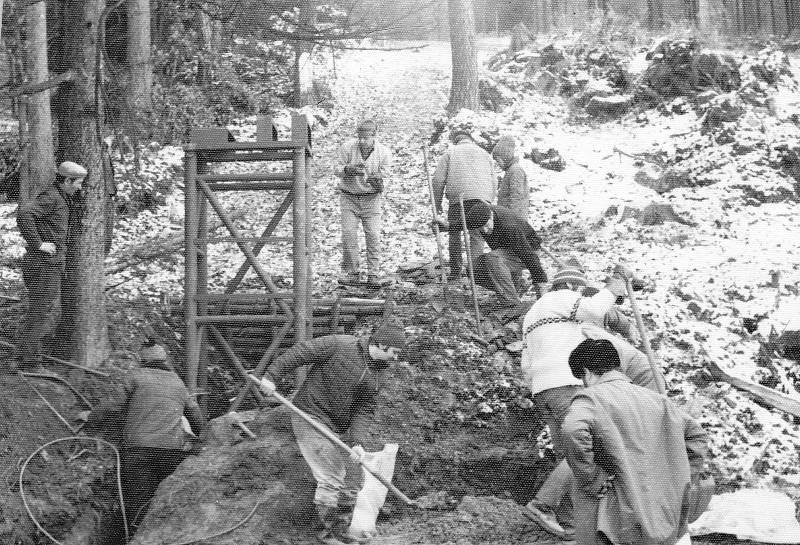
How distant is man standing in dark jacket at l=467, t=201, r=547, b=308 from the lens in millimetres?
9281

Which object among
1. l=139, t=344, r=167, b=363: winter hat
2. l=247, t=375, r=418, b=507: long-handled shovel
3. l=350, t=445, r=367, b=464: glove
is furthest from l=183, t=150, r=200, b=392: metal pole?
l=350, t=445, r=367, b=464: glove

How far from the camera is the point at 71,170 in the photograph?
25.7ft

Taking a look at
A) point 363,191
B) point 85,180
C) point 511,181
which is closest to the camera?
point 85,180

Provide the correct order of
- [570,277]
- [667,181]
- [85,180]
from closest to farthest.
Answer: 1. [570,277]
2. [85,180]
3. [667,181]

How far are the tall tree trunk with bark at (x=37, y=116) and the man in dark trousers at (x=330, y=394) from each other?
5660 millimetres

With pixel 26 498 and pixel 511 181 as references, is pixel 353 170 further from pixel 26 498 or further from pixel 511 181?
pixel 26 498

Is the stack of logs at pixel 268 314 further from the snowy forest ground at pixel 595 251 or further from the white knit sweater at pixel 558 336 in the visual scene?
the white knit sweater at pixel 558 336

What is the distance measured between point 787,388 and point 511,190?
3.85 metres

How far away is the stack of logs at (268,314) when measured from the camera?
9.22 meters

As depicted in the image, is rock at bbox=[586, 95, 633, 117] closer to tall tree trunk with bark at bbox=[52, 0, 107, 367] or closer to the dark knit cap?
the dark knit cap

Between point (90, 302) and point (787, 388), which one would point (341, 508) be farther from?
point (787, 388)

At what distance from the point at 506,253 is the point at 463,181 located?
→ 116cm

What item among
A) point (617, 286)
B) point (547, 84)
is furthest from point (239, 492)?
point (547, 84)

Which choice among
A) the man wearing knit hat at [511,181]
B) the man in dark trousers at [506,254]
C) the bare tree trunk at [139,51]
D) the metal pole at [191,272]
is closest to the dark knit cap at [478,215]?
the man in dark trousers at [506,254]
